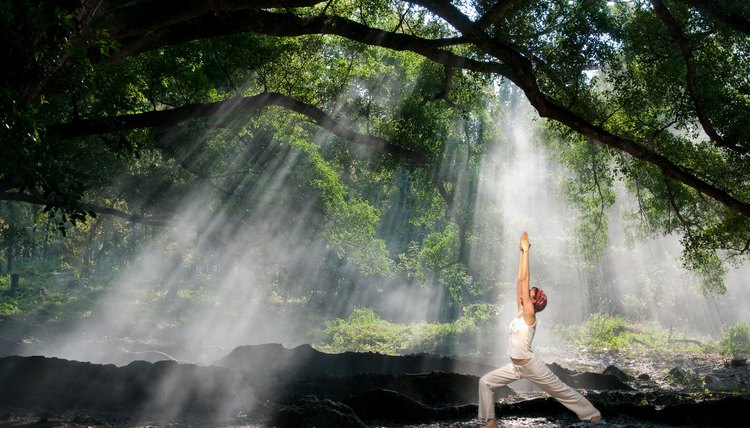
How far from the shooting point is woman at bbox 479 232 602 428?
612 cm

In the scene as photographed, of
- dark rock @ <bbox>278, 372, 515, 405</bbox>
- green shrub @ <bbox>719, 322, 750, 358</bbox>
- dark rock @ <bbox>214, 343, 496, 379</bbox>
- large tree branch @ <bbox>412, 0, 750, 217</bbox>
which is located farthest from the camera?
green shrub @ <bbox>719, 322, 750, 358</bbox>

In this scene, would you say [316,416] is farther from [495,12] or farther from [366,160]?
[366,160]

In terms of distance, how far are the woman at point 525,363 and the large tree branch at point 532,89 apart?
3431 mm

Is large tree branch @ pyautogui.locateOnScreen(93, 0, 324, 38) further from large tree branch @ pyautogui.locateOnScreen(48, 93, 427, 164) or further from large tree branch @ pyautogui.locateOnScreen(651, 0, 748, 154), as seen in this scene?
large tree branch @ pyautogui.locateOnScreen(651, 0, 748, 154)

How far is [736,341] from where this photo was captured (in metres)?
19.6

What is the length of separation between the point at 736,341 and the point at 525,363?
17064 mm

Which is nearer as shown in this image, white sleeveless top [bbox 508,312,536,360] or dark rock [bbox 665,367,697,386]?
white sleeveless top [bbox 508,312,536,360]

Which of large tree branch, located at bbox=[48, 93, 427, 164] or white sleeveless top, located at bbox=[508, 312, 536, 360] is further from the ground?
large tree branch, located at bbox=[48, 93, 427, 164]

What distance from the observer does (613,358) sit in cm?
1983

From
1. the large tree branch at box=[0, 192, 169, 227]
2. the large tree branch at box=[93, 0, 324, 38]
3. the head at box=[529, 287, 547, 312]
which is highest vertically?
the large tree branch at box=[0, 192, 169, 227]

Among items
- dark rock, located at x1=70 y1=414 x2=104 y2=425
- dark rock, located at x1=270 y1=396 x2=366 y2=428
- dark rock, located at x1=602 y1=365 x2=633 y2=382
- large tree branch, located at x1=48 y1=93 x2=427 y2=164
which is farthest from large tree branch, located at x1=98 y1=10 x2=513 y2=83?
dark rock, located at x1=602 y1=365 x2=633 y2=382

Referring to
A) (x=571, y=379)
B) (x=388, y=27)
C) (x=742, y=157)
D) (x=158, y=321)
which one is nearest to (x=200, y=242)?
(x=158, y=321)

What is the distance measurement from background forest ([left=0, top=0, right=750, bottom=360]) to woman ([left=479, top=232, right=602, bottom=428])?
12.7 ft

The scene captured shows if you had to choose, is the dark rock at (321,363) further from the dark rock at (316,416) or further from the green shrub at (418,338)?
the green shrub at (418,338)
